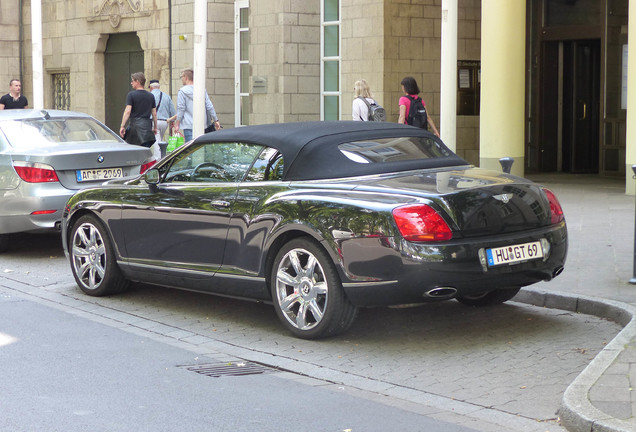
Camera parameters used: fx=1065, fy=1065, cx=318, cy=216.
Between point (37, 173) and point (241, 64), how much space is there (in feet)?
39.7

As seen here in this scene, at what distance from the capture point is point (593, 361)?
19.9 ft

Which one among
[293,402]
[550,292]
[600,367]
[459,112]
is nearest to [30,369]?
[293,402]

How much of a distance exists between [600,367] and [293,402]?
67.8 inches

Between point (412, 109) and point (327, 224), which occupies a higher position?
point (412, 109)

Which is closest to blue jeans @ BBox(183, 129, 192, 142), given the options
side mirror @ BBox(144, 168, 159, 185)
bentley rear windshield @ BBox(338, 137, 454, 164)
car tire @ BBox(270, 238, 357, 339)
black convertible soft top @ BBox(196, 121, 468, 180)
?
side mirror @ BBox(144, 168, 159, 185)

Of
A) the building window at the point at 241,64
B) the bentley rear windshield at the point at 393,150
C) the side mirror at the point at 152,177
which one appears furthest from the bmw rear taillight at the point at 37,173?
the building window at the point at 241,64

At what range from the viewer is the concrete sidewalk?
16.9ft

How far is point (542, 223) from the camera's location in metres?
7.23

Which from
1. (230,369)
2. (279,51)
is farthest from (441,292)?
(279,51)

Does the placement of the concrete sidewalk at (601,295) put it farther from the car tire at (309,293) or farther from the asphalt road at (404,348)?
the car tire at (309,293)

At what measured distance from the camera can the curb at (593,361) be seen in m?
4.98

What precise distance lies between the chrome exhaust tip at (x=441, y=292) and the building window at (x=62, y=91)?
2199 cm

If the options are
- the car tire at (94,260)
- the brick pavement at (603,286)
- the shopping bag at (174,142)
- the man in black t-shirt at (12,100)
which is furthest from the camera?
the man in black t-shirt at (12,100)

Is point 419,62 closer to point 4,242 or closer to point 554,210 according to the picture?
point 4,242
